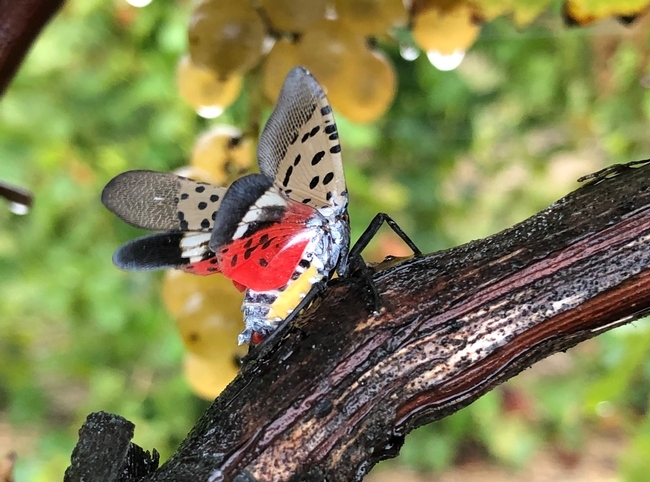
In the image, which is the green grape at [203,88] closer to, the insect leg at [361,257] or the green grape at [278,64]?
the green grape at [278,64]

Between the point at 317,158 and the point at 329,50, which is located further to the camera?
the point at 329,50

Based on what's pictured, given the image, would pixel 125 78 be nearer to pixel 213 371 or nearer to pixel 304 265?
pixel 213 371

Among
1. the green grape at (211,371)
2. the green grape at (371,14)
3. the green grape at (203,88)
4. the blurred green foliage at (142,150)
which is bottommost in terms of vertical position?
the green grape at (211,371)

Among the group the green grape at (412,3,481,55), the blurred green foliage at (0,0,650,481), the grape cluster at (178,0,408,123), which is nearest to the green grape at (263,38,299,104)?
the grape cluster at (178,0,408,123)

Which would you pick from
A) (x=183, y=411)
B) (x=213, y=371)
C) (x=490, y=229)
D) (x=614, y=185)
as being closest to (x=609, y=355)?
(x=490, y=229)

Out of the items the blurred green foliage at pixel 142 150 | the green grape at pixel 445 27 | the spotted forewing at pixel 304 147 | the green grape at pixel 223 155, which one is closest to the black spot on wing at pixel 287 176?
the spotted forewing at pixel 304 147

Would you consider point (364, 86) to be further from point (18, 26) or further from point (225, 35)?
point (18, 26)

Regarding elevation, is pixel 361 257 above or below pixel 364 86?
below

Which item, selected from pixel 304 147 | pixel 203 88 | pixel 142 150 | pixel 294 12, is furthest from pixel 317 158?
pixel 142 150
